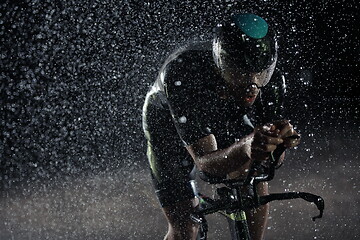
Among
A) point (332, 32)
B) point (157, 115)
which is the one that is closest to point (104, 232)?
point (157, 115)

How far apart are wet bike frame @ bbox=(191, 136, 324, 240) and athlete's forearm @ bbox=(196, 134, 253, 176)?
0.03 meters

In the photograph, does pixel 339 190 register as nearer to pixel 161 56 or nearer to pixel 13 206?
pixel 161 56

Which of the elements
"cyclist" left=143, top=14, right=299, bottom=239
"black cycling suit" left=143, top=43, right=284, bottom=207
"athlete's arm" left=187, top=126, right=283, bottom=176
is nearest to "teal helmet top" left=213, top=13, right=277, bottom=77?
"cyclist" left=143, top=14, right=299, bottom=239

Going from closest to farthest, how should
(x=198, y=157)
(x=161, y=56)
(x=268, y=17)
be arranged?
(x=198, y=157) < (x=268, y=17) < (x=161, y=56)

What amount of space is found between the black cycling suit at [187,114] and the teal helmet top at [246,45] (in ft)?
0.40

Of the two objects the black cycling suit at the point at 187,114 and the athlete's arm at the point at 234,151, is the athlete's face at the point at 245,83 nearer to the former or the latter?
the black cycling suit at the point at 187,114

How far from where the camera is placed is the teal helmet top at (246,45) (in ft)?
4.60

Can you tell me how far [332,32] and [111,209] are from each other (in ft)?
7.57

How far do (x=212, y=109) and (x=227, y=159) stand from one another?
27 centimetres

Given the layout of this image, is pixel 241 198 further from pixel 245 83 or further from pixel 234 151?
pixel 245 83

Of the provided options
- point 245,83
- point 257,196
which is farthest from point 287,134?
point 245,83

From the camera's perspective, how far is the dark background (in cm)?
363

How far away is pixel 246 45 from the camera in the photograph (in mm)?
1409

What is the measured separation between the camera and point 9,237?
3.14 m
